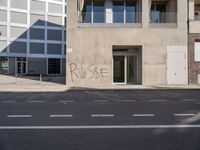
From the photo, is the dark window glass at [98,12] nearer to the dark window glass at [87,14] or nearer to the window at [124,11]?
the dark window glass at [87,14]

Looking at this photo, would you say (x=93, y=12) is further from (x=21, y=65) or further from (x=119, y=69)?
(x=21, y=65)

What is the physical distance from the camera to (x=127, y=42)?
26797 millimetres

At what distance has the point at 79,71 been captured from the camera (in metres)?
26.7

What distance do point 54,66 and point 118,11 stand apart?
128 feet

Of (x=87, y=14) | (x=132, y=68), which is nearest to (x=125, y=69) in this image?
(x=132, y=68)

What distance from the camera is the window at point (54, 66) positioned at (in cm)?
6482

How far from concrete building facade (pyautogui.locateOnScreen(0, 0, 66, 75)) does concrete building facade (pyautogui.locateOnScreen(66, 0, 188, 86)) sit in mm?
36459

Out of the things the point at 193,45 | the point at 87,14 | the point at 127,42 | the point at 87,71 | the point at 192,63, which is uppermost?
the point at 87,14

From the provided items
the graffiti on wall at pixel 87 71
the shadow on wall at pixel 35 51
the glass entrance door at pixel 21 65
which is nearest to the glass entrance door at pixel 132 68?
the graffiti on wall at pixel 87 71

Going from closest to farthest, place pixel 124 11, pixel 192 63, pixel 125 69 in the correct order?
pixel 192 63
pixel 125 69
pixel 124 11
